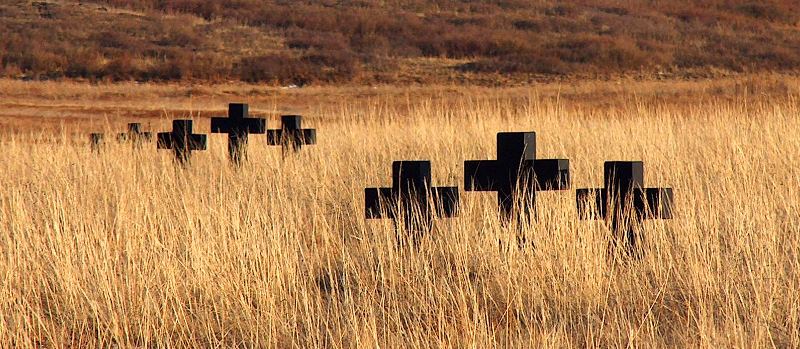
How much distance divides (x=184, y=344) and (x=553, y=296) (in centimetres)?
156

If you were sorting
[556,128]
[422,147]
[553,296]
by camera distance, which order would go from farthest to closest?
1. [556,128]
2. [422,147]
3. [553,296]

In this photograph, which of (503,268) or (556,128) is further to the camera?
(556,128)

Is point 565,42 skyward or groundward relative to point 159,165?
skyward

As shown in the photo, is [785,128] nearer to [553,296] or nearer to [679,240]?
[679,240]

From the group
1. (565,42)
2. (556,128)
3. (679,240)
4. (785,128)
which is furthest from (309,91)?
(679,240)

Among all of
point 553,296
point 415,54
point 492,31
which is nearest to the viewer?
point 553,296

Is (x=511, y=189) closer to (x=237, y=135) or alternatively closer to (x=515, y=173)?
(x=515, y=173)

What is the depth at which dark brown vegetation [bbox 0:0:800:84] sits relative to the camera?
30.3m

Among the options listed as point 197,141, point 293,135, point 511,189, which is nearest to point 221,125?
point 197,141

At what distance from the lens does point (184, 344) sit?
4035 millimetres

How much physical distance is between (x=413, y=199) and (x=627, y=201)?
1074mm

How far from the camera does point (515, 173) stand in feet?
17.6

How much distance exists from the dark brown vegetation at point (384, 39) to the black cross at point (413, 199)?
23.7 meters

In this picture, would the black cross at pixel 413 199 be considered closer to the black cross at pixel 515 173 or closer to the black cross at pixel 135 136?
the black cross at pixel 515 173
